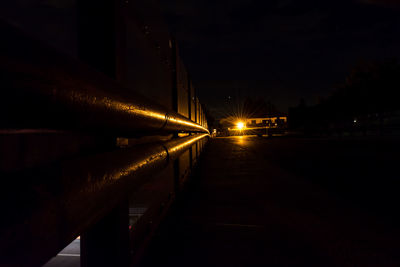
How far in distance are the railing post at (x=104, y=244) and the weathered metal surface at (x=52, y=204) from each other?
348 millimetres

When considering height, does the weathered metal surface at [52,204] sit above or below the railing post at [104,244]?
above

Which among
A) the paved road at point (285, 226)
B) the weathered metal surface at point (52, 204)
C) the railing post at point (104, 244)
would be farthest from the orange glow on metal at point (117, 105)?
the paved road at point (285, 226)

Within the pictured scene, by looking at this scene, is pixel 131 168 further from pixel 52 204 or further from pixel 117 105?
pixel 52 204

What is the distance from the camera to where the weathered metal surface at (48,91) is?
0.97 feet

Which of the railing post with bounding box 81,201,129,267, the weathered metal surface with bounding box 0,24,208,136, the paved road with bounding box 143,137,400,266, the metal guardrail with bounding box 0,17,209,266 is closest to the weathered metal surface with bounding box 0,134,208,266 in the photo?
the metal guardrail with bounding box 0,17,209,266

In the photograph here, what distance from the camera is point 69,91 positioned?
1.30 feet

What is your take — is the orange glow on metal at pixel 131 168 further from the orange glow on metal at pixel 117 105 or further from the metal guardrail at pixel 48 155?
the orange glow on metal at pixel 117 105

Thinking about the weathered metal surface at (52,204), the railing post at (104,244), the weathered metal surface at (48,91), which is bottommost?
the railing post at (104,244)

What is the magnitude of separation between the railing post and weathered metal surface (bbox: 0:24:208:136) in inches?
21.0

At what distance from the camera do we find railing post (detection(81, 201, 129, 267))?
832mm

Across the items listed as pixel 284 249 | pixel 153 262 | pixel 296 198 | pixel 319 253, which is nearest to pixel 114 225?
pixel 153 262

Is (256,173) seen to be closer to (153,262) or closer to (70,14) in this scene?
(153,262)

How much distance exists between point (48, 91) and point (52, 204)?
20 cm

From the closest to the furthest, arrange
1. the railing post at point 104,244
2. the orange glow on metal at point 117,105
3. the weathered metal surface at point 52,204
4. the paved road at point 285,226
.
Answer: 1. the weathered metal surface at point 52,204
2. the orange glow on metal at point 117,105
3. the railing post at point 104,244
4. the paved road at point 285,226
